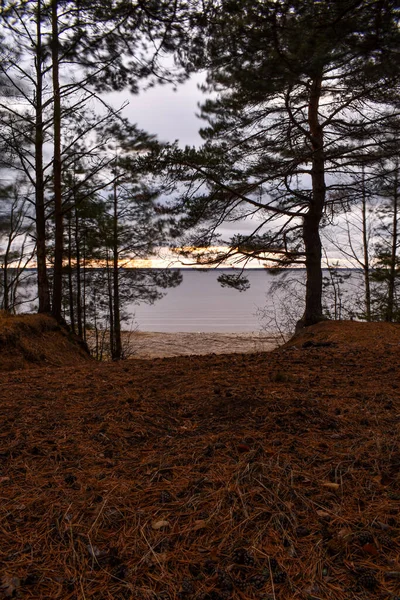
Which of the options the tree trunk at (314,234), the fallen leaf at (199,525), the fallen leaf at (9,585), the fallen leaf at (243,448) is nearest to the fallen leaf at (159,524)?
the fallen leaf at (199,525)

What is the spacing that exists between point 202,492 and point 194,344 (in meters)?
16.4

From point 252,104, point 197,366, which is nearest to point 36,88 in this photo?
point 252,104

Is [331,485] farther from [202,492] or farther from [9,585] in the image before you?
[9,585]

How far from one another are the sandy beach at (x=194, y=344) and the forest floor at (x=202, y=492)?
40.2 ft

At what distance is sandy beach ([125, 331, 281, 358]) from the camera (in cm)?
1670

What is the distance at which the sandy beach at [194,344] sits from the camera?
16.7m

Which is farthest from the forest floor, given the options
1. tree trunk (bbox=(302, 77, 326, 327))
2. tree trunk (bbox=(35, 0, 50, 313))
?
tree trunk (bbox=(302, 77, 326, 327))

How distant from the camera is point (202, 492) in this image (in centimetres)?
217

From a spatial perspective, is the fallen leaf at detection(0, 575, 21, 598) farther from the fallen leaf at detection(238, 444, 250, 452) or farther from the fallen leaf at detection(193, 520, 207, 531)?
the fallen leaf at detection(238, 444, 250, 452)

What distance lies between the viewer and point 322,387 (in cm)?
394

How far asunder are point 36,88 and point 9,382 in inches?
267

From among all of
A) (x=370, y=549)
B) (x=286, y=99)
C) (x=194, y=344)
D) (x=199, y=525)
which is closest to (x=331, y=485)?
(x=370, y=549)

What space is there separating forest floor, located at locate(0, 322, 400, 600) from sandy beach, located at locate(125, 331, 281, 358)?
1224cm

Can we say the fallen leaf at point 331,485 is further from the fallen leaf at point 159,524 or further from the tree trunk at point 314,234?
the tree trunk at point 314,234
